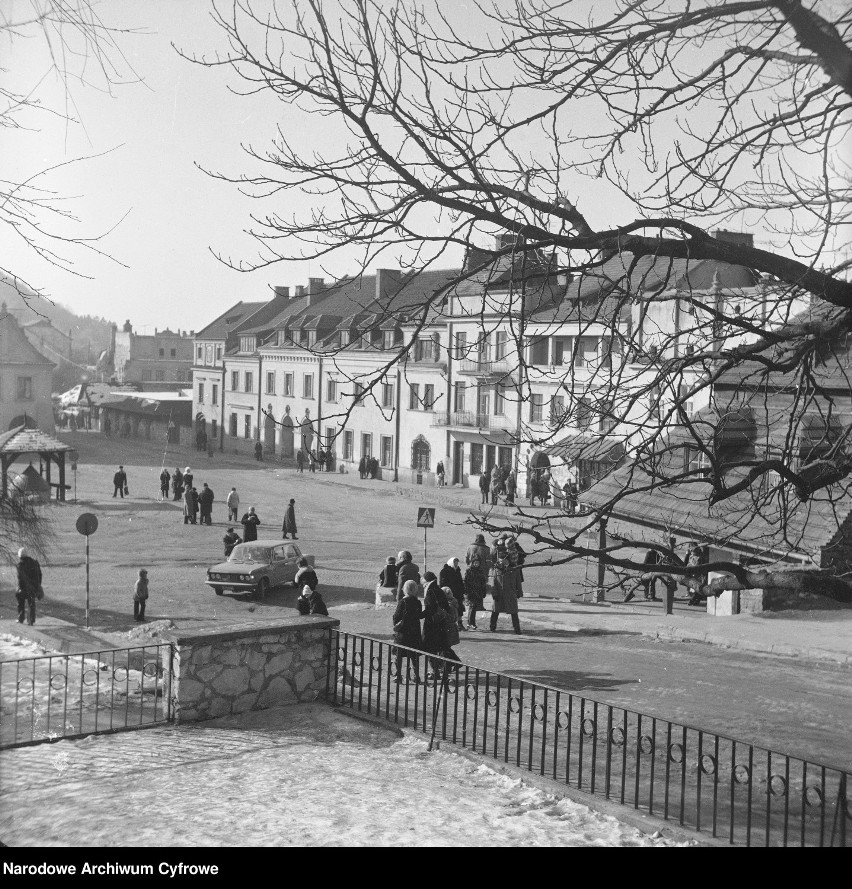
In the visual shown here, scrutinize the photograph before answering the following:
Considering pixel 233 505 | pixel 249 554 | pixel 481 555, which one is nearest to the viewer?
pixel 481 555

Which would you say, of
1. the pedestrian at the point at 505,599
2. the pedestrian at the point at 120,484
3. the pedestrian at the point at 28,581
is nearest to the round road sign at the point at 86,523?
the pedestrian at the point at 28,581

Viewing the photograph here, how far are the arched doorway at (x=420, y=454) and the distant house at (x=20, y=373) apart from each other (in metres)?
31.5

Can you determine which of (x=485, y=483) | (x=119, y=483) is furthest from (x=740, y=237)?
(x=119, y=483)

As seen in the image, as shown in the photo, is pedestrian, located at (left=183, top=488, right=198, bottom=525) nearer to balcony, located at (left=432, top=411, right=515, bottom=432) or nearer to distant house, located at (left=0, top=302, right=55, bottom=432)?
balcony, located at (left=432, top=411, right=515, bottom=432)

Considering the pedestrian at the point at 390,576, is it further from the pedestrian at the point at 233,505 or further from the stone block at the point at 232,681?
the pedestrian at the point at 233,505

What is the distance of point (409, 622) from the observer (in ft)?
36.3

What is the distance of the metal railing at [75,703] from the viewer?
8602mm

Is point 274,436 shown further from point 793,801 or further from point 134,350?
point 793,801

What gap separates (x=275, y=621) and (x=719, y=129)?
18.8 feet

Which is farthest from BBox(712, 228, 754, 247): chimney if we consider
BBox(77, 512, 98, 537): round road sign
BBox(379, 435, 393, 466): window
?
BBox(379, 435, 393, 466): window

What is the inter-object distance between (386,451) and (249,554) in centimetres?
2605

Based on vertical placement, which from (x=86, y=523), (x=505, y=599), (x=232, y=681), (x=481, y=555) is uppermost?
(x=86, y=523)

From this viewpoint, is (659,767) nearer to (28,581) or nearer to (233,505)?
(28,581)

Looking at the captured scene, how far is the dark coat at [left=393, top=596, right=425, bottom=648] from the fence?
1.91ft
